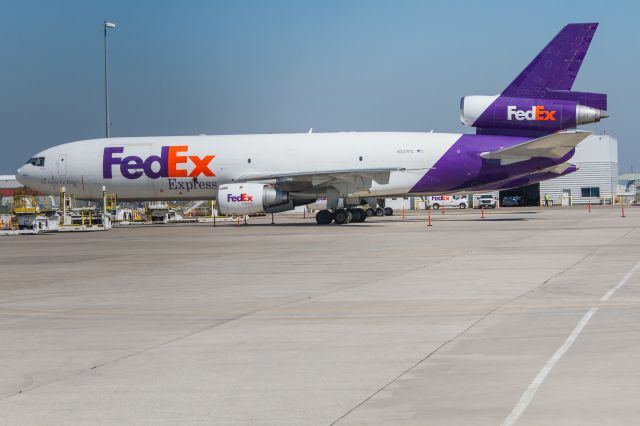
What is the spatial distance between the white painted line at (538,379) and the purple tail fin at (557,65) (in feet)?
98.2

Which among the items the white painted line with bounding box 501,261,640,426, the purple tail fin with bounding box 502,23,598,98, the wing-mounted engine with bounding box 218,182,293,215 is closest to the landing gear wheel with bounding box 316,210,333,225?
the wing-mounted engine with bounding box 218,182,293,215

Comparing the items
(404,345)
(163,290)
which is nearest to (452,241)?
(163,290)

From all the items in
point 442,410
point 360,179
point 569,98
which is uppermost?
point 569,98

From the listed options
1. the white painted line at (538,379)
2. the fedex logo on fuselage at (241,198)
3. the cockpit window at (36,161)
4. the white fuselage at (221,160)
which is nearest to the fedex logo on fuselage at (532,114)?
the white fuselage at (221,160)

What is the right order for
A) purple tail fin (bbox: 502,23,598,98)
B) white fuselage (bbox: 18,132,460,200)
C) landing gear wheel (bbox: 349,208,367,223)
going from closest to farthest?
purple tail fin (bbox: 502,23,598,98), white fuselage (bbox: 18,132,460,200), landing gear wheel (bbox: 349,208,367,223)

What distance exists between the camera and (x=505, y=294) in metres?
11.8

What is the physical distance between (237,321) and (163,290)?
3.93m

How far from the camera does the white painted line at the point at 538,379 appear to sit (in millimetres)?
5371

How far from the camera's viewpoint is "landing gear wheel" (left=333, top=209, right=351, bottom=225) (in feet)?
126

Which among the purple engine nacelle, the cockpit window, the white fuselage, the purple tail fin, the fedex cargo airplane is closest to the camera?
the purple tail fin

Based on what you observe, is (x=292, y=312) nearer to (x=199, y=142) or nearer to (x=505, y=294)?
(x=505, y=294)

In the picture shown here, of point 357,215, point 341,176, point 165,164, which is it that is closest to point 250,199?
point 341,176

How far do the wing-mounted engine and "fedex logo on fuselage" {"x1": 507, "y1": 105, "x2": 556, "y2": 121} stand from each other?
34.8ft

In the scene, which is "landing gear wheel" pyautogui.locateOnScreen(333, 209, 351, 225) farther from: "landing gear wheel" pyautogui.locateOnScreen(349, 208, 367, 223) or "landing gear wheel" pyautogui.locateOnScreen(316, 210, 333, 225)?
"landing gear wheel" pyautogui.locateOnScreen(349, 208, 367, 223)
